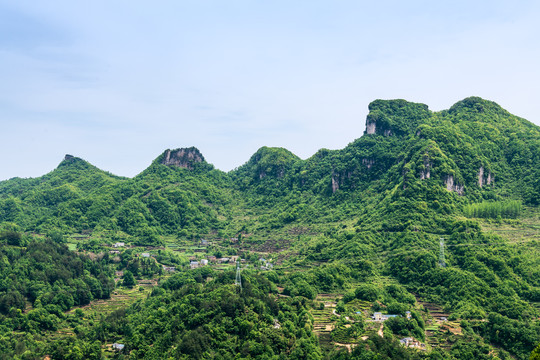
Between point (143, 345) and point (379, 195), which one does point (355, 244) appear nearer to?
point (379, 195)

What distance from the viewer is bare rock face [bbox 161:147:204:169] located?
11644 centimetres

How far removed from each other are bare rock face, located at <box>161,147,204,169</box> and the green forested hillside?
1.01 feet

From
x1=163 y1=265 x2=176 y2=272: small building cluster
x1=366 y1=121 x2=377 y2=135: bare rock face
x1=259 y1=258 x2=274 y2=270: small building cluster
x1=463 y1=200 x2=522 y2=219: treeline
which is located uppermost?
x1=366 y1=121 x2=377 y2=135: bare rock face

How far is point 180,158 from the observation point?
117 m

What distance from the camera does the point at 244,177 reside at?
4850 inches

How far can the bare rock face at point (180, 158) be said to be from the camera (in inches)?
4584

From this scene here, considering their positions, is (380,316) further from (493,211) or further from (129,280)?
(129,280)

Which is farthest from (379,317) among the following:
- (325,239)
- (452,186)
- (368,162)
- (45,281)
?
(368,162)

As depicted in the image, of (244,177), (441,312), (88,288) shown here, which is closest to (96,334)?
(88,288)

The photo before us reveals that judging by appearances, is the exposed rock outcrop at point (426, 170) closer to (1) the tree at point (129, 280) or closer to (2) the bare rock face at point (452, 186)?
(2) the bare rock face at point (452, 186)

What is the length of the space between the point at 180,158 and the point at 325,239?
53.8 metres

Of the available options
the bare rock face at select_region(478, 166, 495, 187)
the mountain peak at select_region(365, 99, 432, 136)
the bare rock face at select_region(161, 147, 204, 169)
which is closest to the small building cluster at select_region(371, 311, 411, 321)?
the bare rock face at select_region(478, 166, 495, 187)

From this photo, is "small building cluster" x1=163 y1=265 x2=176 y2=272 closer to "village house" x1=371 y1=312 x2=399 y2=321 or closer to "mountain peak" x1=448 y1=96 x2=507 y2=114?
"village house" x1=371 y1=312 x2=399 y2=321

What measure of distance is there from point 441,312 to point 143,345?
26.3m
